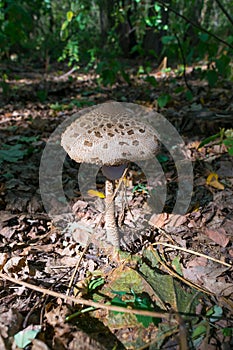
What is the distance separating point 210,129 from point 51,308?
3.74 metres

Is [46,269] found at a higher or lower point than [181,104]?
lower

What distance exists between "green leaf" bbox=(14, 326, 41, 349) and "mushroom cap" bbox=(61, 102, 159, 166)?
123cm

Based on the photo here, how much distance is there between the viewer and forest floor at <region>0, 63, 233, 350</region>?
216cm

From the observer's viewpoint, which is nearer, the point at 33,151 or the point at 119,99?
the point at 33,151

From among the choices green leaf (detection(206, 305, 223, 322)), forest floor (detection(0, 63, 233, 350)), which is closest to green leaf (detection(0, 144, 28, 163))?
forest floor (detection(0, 63, 233, 350))

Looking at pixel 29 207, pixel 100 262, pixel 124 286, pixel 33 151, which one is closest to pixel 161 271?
pixel 124 286

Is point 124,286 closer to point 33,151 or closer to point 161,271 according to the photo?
point 161,271

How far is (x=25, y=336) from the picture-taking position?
2.10 metres

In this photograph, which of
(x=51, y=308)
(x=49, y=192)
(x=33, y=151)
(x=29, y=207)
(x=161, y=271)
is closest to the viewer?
(x=51, y=308)

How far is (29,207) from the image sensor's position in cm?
367

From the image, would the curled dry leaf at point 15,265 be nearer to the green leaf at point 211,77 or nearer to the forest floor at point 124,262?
the forest floor at point 124,262

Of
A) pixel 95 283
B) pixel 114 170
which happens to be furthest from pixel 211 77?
pixel 95 283

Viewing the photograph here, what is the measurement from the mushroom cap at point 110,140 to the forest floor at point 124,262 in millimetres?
806

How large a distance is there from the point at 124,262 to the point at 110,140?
1097mm
